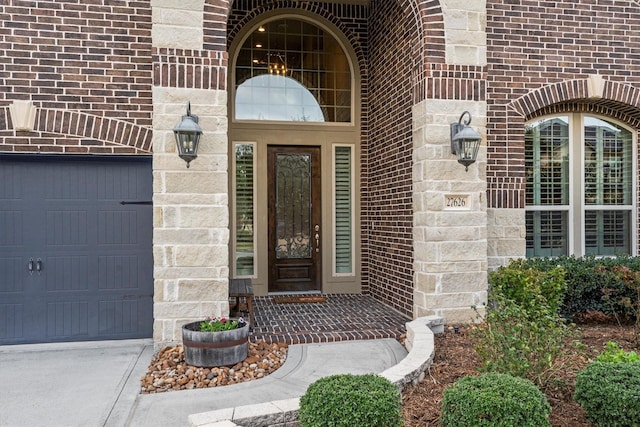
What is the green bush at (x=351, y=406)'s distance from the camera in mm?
2396

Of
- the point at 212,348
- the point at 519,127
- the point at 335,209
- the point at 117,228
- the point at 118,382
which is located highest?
the point at 519,127

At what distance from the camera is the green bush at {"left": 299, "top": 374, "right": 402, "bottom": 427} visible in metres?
2.40

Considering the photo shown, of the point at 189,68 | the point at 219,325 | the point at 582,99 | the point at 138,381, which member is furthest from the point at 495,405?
the point at 582,99

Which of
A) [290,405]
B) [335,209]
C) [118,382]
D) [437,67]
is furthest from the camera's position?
[335,209]

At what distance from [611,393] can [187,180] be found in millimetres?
3806

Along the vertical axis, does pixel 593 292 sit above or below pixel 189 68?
below

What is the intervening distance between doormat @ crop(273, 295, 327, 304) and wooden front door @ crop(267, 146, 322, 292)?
28cm

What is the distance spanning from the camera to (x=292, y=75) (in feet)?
23.8

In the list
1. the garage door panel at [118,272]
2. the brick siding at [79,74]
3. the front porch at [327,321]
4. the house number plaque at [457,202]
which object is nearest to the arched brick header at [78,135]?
the brick siding at [79,74]

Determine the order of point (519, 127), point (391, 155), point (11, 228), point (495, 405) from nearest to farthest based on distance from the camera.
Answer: point (495, 405) → point (11, 228) → point (519, 127) → point (391, 155)

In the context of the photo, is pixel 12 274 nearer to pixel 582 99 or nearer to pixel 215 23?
pixel 215 23

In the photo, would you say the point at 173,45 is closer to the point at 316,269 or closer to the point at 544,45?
the point at 316,269

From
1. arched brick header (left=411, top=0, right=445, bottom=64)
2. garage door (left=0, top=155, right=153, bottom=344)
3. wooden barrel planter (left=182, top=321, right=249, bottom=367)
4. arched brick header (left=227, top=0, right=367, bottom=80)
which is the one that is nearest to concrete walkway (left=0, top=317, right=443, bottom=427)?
garage door (left=0, top=155, right=153, bottom=344)

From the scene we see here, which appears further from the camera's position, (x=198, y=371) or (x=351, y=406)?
(x=198, y=371)
